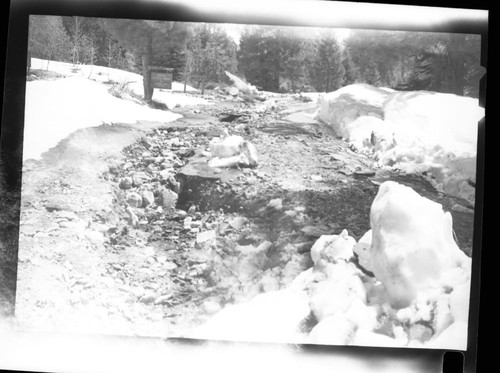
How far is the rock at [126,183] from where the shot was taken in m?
2.23

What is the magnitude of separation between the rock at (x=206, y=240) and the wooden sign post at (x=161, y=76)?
2.25 ft

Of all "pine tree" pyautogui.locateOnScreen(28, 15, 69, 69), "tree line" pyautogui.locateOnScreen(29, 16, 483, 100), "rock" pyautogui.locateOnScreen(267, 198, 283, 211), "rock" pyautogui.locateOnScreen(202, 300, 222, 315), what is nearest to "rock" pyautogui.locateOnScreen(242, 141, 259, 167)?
"rock" pyautogui.locateOnScreen(267, 198, 283, 211)

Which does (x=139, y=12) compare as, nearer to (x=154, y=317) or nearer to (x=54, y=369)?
(x=154, y=317)

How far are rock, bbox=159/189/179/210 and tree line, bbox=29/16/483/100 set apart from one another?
0.44 meters

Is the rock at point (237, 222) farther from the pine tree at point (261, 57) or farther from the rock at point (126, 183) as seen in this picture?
the pine tree at point (261, 57)

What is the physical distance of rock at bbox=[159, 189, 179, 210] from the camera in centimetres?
223

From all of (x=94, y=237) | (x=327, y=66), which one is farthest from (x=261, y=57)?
(x=94, y=237)

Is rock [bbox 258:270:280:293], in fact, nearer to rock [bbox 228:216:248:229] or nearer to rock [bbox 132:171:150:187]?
rock [bbox 228:216:248:229]

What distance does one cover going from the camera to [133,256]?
2.20 m

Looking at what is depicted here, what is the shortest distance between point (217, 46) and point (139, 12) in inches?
14.5

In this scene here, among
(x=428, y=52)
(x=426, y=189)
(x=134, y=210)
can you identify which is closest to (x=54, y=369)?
(x=134, y=210)

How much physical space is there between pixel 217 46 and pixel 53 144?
836 millimetres

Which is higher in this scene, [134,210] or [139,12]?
[139,12]

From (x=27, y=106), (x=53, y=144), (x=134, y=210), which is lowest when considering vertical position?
(x=134, y=210)
